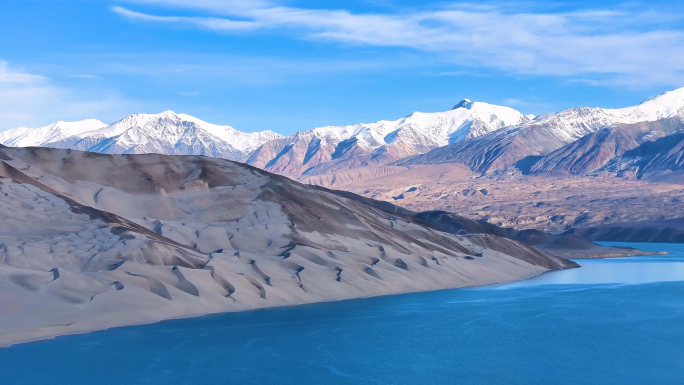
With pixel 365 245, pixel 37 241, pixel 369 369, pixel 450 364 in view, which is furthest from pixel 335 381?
pixel 365 245

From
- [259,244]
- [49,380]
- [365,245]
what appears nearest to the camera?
[49,380]

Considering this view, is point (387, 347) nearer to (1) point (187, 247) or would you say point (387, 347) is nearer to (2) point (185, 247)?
(2) point (185, 247)

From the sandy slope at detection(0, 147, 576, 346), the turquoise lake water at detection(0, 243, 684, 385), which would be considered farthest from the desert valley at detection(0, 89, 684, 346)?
the turquoise lake water at detection(0, 243, 684, 385)

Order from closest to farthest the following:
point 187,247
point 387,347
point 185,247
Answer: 1. point 387,347
2. point 185,247
3. point 187,247

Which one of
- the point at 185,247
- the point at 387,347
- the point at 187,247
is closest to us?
the point at 387,347

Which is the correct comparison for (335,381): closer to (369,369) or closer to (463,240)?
(369,369)

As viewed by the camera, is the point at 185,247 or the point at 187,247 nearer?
the point at 185,247

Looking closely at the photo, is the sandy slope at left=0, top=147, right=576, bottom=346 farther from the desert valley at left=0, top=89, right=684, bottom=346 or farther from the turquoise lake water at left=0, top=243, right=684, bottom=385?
the turquoise lake water at left=0, top=243, right=684, bottom=385

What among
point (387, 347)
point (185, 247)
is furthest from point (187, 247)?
point (387, 347)
